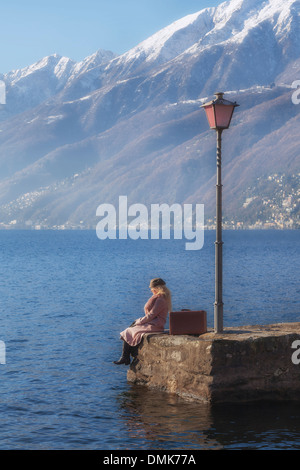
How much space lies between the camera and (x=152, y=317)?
1738 cm

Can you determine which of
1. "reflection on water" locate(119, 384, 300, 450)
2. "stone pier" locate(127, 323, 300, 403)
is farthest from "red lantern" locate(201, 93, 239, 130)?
"reflection on water" locate(119, 384, 300, 450)

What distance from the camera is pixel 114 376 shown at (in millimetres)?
20438

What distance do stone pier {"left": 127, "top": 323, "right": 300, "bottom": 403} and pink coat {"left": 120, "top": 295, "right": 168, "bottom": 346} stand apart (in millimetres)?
1115

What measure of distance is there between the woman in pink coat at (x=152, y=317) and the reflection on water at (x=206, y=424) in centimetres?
156

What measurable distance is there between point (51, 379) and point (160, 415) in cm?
575

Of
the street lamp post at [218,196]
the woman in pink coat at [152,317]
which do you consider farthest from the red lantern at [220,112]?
the woman in pink coat at [152,317]

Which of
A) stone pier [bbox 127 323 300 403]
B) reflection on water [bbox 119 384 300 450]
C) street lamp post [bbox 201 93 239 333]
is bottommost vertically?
reflection on water [bbox 119 384 300 450]

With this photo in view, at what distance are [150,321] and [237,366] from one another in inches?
119

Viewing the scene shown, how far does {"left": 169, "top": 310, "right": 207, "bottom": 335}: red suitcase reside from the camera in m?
16.9

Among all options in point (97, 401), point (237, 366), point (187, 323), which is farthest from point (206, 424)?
point (97, 401)

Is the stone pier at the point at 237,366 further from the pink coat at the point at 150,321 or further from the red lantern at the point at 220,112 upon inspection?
the red lantern at the point at 220,112

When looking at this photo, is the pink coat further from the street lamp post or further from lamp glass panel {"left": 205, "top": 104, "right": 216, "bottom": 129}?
lamp glass panel {"left": 205, "top": 104, "right": 216, "bottom": 129}
